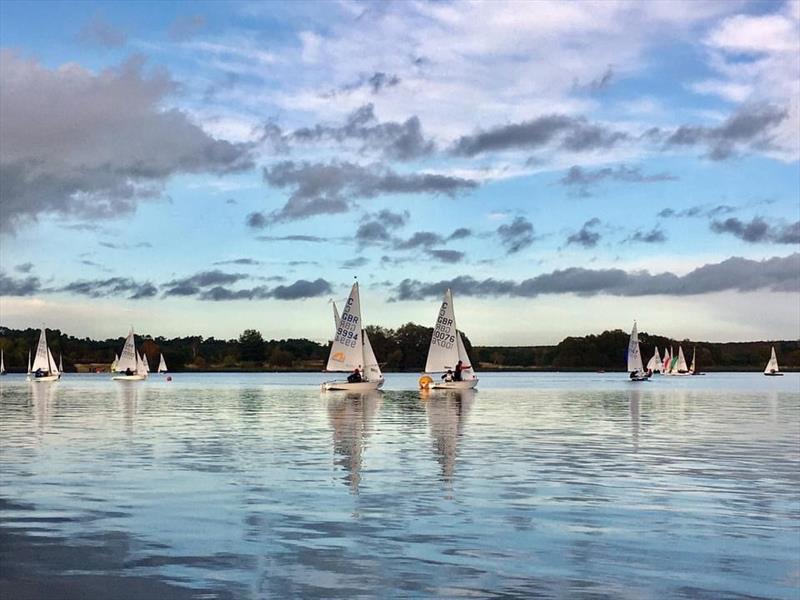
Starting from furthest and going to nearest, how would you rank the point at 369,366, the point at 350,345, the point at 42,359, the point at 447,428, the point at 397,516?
the point at 42,359 → the point at 369,366 → the point at 350,345 → the point at 447,428 → the point at 397,516

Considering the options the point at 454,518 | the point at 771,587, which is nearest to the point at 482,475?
the point at 454,518

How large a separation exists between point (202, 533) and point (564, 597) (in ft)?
21.3

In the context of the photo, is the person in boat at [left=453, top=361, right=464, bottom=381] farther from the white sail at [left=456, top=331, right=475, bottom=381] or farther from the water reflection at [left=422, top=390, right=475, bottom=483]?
the water reflection at [left=422, top=390, right=475, bottom=483]

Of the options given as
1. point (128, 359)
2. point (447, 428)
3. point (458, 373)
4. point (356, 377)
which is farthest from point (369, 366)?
point (128, 359)

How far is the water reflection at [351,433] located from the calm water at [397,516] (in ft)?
0.66

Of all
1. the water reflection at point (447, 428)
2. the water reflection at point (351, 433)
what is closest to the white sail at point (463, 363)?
the water reflection at point (447, 428)

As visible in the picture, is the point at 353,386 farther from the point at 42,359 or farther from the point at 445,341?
the point at 42,359

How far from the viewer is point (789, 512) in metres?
19.3

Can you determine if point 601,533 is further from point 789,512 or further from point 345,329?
point 345,329

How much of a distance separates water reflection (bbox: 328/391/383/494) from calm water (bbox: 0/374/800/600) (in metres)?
0.20

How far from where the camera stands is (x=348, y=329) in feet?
288

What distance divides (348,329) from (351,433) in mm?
48374

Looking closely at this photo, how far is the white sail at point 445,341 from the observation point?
90.4 m

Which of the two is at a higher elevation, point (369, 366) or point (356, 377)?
point (369, 366)
